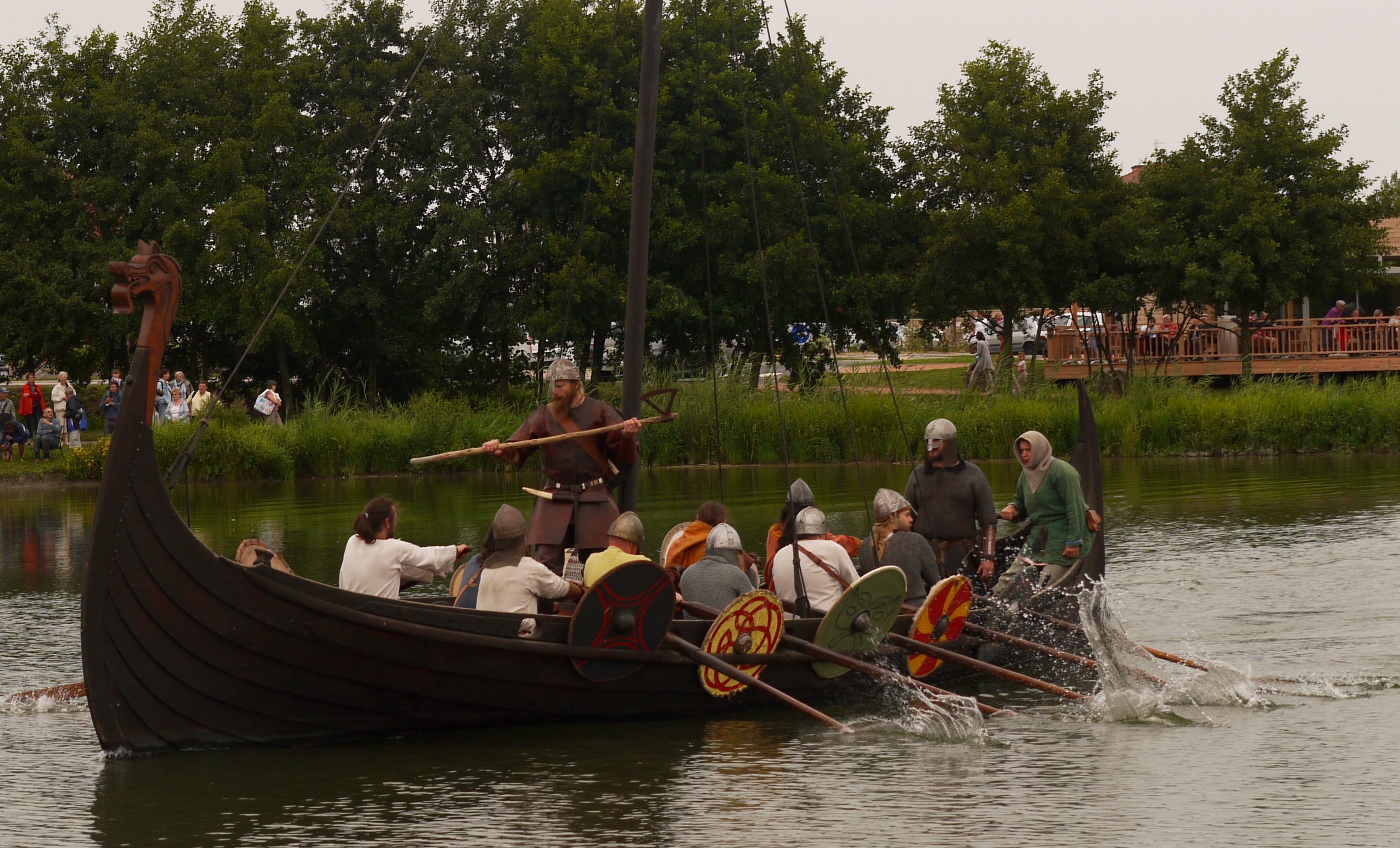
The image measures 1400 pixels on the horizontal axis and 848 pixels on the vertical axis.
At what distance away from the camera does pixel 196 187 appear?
34344 millimetres

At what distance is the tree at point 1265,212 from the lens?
31906 millimetres

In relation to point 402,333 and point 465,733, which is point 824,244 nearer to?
point 402,333

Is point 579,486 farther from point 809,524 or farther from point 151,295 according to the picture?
point 151,295

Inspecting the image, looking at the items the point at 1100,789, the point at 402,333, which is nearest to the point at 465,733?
the point at 1100,789

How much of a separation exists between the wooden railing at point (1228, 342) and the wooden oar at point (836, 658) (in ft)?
79.7

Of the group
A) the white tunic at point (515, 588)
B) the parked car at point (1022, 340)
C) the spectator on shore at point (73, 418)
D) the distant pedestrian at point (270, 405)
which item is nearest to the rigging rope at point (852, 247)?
the white tunic at point (515, 588)

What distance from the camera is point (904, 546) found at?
1002cm

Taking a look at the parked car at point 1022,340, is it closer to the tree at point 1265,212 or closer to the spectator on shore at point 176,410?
the tree at point 1265,212

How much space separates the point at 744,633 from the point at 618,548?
909mm

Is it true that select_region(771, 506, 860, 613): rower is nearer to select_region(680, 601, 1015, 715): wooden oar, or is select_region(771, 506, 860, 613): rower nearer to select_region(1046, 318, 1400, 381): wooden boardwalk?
select_region(680, 601, 1015, 715): wooden oar

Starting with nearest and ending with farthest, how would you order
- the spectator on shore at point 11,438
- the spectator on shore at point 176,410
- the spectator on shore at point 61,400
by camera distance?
the spectator on shore at point 176,410, the spectator on shore at point 11,438, the spectator on shore at point 61,400

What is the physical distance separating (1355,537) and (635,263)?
10011mm

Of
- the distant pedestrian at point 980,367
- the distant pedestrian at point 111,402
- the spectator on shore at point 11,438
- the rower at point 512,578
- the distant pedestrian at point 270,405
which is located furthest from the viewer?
the distant pedestrian at point 980,367

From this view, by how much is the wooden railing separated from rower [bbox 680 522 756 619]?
80.5 feet
